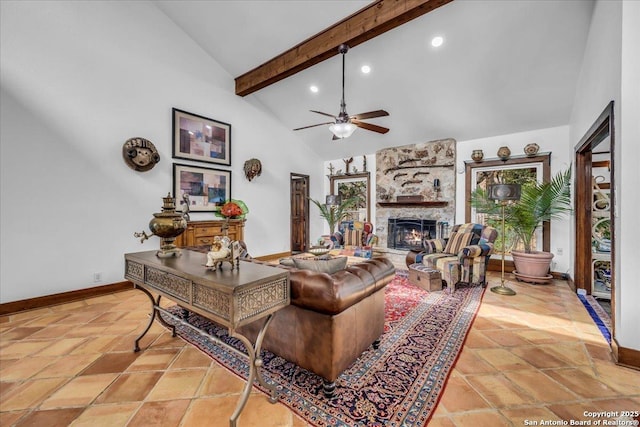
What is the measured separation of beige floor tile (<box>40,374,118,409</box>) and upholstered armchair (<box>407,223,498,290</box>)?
388 cm

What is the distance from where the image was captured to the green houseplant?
7086mm

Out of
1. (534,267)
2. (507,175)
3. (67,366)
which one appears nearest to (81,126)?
(67,366)

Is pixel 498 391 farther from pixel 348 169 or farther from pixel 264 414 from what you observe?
pixel 348 169

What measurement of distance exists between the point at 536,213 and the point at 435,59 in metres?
2.99

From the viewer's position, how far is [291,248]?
22.3 ft

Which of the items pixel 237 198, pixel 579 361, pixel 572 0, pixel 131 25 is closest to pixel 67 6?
pixel 131 25

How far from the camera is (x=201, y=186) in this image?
4.84 m

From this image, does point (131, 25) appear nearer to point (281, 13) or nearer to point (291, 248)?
point (281, 13)

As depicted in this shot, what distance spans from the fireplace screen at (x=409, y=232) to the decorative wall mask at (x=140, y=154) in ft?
17.0

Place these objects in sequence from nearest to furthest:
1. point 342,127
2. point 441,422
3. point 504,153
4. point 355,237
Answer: point 441,422 → point 342,127 → point 504,153 → point 355,237

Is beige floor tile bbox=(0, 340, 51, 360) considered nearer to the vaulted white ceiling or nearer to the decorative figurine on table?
the decorative figurine on table

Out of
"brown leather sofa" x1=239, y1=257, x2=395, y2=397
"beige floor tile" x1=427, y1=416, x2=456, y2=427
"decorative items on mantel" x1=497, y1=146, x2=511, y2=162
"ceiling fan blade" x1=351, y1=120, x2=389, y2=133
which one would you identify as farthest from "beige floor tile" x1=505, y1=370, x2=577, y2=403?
"decorative items on mantel" x1=497, y1=146, x2=511, y2=162

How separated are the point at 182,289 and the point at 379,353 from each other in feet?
5.36

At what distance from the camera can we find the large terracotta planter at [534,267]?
4098mm
